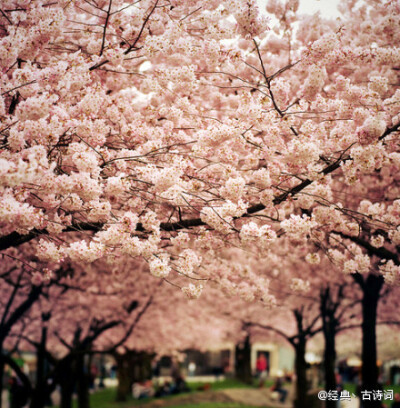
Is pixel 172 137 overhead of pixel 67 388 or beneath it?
overhead

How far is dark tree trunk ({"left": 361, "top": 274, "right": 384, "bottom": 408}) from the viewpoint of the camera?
10195 mm

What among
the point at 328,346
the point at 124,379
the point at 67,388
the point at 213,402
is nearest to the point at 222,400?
the point at 213,402

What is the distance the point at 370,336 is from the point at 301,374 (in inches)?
348

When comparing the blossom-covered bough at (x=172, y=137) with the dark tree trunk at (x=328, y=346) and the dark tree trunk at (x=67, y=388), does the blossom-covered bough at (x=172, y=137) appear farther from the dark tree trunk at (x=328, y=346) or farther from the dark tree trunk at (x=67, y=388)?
the dark tree trunk at (x=67, y=388)

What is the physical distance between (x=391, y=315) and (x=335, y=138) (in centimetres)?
1512

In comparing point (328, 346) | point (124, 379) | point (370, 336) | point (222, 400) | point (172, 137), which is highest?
point (172, 137)

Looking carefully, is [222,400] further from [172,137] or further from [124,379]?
[172,137]

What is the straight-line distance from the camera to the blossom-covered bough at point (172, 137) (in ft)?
15.1

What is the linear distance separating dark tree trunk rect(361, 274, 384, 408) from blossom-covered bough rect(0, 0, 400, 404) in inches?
155

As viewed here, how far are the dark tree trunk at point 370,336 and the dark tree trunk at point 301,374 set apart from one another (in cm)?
A: 750

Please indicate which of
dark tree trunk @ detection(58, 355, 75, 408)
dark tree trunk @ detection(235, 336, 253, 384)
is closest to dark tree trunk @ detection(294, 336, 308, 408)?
dark tree trunk @ detection(58, 355, 75, 408)

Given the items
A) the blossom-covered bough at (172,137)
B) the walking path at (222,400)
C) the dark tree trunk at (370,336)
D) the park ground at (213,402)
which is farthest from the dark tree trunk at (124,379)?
the blossom-covered bough at (172,137)

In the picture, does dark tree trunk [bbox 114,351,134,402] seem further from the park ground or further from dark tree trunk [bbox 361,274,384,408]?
dark tree trunk [bbox 361,274,384,408]

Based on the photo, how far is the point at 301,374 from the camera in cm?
Result: 1852
